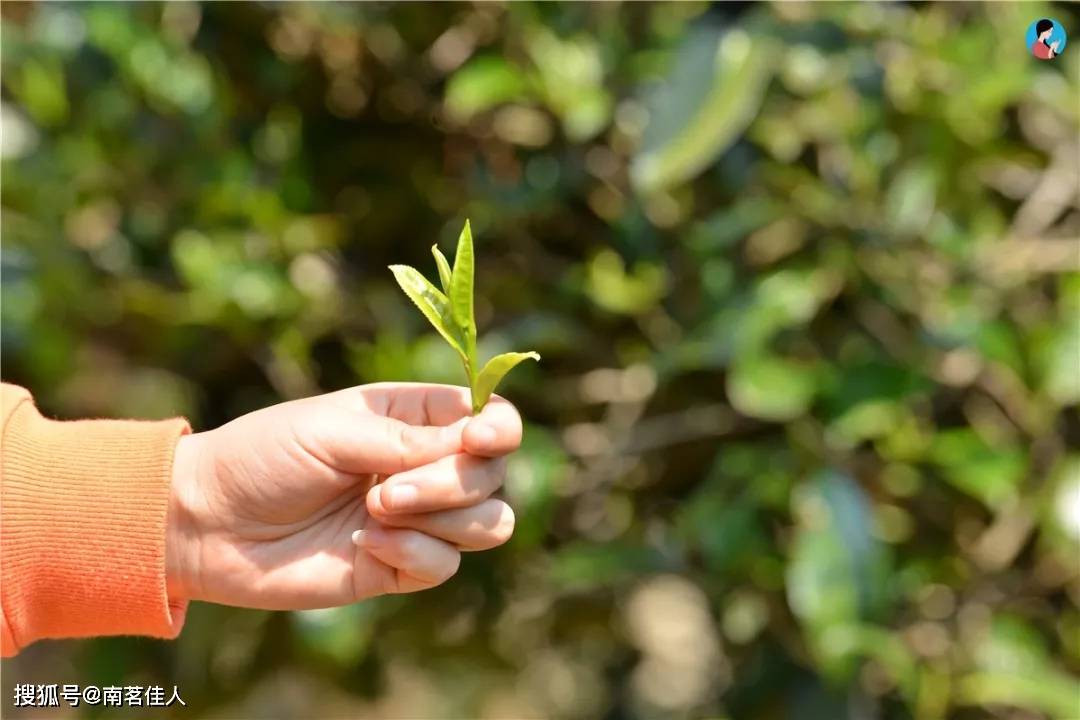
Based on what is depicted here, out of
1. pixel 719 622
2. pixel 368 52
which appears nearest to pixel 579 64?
pixel 368 52

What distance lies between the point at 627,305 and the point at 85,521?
0.57 m

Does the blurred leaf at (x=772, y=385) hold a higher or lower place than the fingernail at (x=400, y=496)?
lower

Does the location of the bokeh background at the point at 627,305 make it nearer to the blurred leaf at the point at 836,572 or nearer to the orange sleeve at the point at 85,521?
the blurred leaf at the point at 836,572

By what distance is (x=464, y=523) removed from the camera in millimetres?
616

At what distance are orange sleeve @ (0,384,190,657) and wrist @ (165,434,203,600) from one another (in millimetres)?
12

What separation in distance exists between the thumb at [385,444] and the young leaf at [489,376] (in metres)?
0.02

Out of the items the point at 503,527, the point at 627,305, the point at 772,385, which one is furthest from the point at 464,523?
the point at 627,305

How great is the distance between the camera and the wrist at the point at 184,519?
72cm

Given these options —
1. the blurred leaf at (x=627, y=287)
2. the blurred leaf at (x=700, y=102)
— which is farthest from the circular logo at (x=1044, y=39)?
the blurred leaf at (x=627, y=287)

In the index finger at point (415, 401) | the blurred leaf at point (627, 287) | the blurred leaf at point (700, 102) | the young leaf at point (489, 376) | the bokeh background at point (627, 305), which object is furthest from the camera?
the blurred leaf at point (627, 287)

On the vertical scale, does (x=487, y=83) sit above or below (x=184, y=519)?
above

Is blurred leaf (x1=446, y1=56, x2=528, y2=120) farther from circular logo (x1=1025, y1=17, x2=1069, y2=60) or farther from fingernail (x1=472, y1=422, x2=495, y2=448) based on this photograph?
fingernail (x1=472, y1=422, x2=495, y2=448)

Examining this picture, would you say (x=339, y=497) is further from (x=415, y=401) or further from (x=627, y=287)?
(x=627, y=287)

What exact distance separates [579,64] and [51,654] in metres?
1.14
